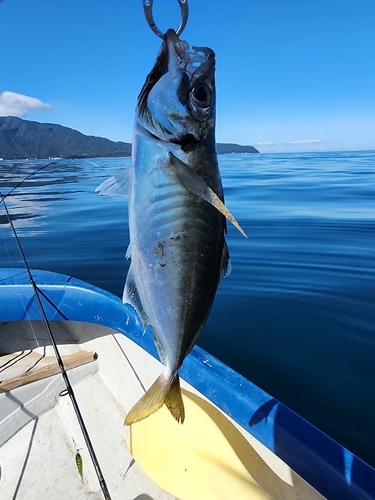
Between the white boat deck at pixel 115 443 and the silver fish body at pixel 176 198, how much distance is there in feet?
3.83

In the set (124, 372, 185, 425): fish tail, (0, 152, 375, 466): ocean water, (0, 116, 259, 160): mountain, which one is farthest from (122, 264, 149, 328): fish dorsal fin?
(0, 116, 259, 160): mountain

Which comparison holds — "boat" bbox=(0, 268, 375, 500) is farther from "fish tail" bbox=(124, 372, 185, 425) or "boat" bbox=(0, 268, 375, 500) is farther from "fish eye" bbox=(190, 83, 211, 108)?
"fish eye" bbox=(190, 83, 211, 108)

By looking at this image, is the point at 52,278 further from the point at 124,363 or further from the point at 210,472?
the point at 210,472

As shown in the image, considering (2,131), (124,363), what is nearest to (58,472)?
(124,363)

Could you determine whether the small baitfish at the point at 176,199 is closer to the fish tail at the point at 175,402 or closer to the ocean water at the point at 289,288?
the fish tail at the point at 175,402

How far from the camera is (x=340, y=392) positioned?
3.64 m

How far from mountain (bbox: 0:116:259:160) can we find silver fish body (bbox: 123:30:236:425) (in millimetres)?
93686

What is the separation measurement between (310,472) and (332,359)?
2530mm

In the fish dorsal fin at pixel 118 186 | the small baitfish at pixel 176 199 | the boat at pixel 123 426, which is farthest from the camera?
the boat at pixel 123 426

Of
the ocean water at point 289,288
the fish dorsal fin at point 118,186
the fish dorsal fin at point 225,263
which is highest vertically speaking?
the fish dorsal fin at point 118,186

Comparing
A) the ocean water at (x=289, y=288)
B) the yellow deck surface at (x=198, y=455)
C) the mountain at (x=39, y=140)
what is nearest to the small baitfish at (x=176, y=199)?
the yellow deck surface at (x=198, y=455)

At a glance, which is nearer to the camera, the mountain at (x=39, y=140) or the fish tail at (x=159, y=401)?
the fish tail at (x=159, y=401)

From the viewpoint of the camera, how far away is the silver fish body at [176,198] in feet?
4.04

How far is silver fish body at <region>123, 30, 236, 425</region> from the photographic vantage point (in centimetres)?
123
